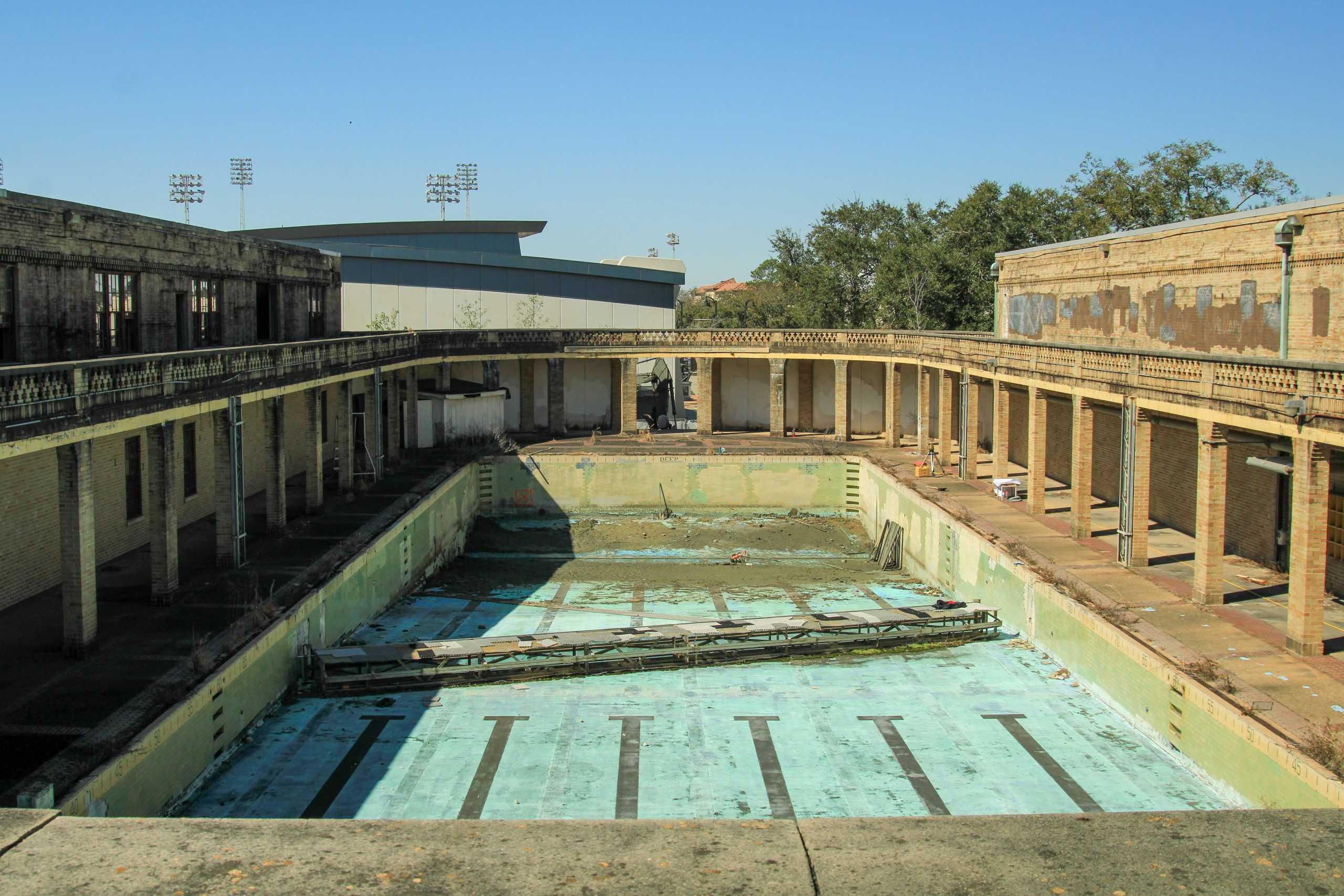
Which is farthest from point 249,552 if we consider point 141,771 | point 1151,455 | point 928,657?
point 1151,455

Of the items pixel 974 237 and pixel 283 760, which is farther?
pixel 974 237

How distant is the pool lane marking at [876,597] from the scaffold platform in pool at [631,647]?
7.25ft

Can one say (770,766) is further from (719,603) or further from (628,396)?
(628,396)

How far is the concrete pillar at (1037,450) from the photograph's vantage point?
1089 inches

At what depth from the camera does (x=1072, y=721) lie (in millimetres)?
17156

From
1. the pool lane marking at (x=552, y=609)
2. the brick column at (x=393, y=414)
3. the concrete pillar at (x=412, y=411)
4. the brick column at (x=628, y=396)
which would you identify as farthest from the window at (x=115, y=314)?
the brick column at (x=628, y=396)

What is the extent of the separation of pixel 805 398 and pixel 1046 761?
2994cm

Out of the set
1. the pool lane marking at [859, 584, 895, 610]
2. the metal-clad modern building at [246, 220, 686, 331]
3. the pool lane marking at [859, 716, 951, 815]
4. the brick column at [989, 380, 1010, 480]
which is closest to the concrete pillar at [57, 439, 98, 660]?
the pool lane marking at [859, 716, 951, 815]

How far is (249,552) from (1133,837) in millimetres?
19525

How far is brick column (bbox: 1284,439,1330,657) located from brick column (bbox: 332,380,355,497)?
21194 millimetres

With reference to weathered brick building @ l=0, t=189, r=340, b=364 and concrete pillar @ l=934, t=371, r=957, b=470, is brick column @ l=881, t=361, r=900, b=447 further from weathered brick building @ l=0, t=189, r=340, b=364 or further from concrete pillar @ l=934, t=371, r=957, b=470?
weathered brick building @ l=0, t=189, r=340, b=364

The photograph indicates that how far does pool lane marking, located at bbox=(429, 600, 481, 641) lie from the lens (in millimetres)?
22438

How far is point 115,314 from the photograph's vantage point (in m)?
23.1

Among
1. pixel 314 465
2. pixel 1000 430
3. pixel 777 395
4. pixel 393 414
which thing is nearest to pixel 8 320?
pixel 314 465
